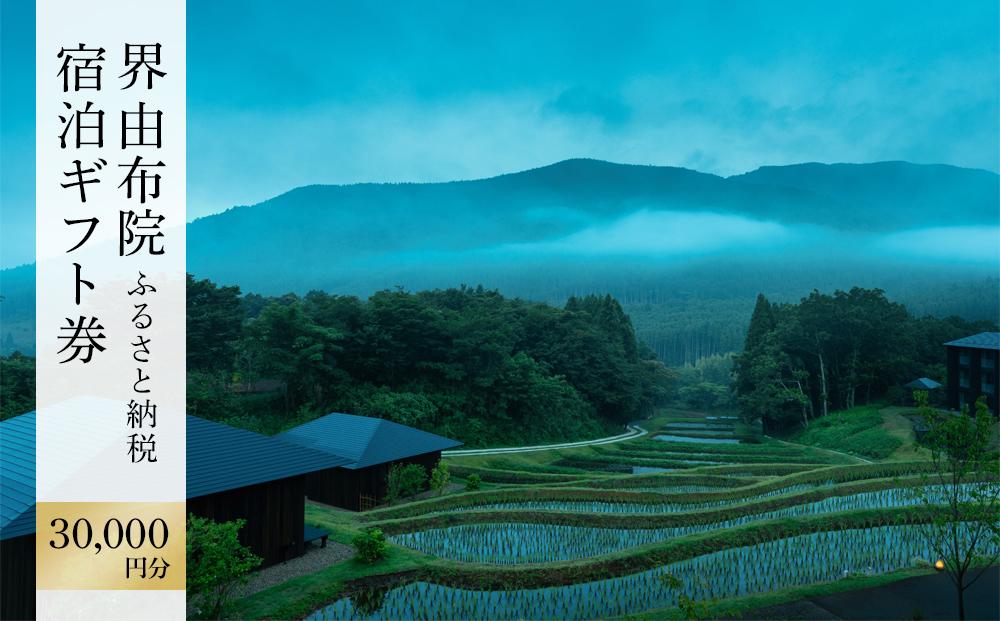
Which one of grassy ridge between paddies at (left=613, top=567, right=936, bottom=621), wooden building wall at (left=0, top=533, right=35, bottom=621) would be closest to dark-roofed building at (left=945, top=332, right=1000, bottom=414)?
grassy ridge between paddies at (left=613, top=567, right=936, bottom=621)

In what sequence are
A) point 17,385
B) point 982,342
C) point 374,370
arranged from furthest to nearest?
point 374,370, point 982,342, point 17,385

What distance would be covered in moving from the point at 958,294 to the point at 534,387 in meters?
142

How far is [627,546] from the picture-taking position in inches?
598

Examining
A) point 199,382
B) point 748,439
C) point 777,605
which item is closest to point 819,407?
point 748,439

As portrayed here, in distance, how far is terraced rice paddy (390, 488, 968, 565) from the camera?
47.2 feet

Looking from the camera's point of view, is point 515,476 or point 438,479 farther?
point 515,476

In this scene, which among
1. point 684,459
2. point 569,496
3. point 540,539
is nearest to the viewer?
point 540,539

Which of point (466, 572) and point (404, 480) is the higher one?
point (466, 572)

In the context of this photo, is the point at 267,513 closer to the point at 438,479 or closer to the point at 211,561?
the point at 211,561

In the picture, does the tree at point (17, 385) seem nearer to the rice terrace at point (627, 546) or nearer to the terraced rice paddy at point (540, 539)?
the rice terrace at point (627, 546)

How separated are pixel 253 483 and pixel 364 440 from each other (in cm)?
907

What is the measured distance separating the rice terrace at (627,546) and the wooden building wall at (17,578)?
346 cm

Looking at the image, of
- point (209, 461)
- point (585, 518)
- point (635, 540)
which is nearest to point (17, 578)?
point (209, 461)

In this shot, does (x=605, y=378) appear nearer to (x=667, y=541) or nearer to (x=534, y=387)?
(x=534, y=387)
